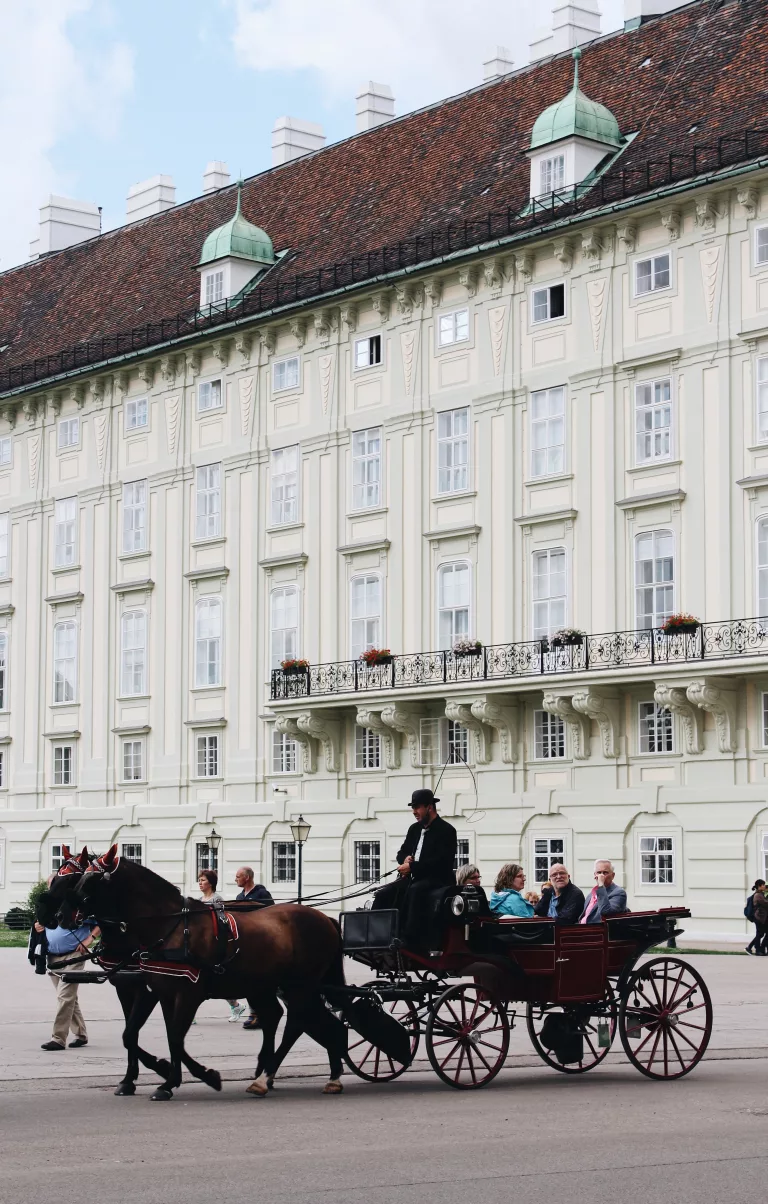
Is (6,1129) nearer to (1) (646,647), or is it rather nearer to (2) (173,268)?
(1) (646,647)

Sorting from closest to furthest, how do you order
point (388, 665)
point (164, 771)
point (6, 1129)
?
point (6, 1129) → point (388, 665) → point (164, 771)

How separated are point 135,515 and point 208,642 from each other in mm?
4744

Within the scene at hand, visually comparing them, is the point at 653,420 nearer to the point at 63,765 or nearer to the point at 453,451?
the point at 453,451

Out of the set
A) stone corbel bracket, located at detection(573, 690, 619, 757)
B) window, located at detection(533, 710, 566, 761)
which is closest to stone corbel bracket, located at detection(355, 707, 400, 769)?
window, located at detection(533, 710, 566, 761)

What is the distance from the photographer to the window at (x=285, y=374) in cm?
4712

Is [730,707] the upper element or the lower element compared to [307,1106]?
upper

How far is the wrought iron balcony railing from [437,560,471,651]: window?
24.1 inches

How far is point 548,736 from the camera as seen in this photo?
40.4 m

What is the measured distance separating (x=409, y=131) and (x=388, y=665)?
15.4m

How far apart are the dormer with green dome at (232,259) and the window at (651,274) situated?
42.9ft

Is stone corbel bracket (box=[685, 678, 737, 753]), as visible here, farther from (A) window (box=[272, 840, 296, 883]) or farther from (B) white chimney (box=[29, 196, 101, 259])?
(B) white chimney (box=[29, 196, 101, 259])

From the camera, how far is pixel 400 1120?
12492 millimetres

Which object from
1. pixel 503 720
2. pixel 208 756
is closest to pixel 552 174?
pixel 503 720

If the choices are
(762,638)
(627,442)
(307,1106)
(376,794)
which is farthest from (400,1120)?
(376,794)
